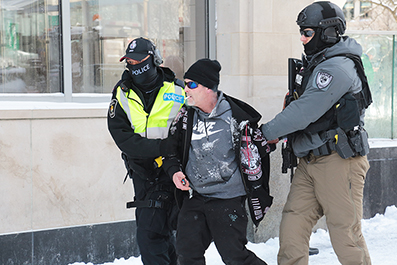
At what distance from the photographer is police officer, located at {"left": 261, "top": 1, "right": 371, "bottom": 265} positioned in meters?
3.58

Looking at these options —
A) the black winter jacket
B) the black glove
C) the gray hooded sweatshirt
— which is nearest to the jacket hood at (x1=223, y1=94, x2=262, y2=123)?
the gray hooded sweatshirt

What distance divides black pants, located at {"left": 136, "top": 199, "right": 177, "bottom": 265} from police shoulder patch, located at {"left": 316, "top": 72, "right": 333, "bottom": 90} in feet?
4.63

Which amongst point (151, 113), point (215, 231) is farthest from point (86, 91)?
point (215, 231)

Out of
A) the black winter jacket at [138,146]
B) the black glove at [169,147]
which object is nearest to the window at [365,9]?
the black winter jacket at [138,146]

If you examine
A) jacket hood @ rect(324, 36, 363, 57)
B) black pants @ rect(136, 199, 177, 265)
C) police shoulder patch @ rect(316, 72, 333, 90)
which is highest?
jacket hood @ rect(324, 36, 363, 57)

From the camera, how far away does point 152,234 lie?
378cm

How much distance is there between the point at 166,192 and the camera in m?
3.82

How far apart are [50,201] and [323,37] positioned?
2817mm

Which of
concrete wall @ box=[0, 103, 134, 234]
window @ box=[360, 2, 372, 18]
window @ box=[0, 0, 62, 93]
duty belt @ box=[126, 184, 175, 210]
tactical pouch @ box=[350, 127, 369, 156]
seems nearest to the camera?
tactical pouch @ box=[350, 127, 369, 156]

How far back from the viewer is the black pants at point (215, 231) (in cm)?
341

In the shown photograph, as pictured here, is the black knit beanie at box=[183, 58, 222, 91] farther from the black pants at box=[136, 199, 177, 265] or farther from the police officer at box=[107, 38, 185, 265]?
the black pants at box=[136, 199, 177, 265]

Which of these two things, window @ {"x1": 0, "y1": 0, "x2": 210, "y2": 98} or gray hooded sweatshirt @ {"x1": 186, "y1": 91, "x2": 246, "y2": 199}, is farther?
window @ {"x1": 0, "y1": 0, "x2": 210, "y2": 98}

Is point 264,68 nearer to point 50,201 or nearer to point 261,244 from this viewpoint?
point 261,244

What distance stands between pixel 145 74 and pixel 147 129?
39 centimetres
